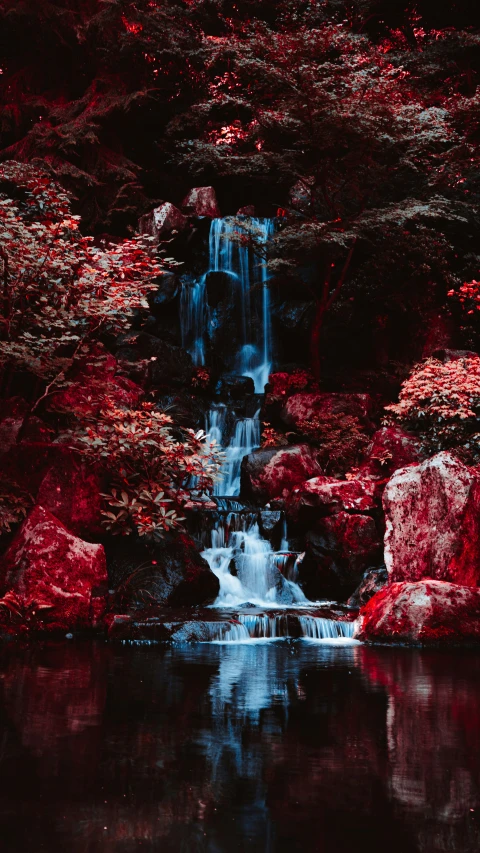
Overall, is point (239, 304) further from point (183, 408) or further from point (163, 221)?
point (183, 408)

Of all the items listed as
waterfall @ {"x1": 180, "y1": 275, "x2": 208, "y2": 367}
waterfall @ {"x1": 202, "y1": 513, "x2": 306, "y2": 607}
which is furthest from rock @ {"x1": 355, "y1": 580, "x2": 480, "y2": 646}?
waterfall @ {"x1": 180, "y1": 275, "x2": 208, "y2": 367}

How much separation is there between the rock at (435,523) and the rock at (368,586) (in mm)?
654

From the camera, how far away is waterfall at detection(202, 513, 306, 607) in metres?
11.4

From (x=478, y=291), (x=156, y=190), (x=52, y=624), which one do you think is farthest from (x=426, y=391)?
(x=156, y=190)

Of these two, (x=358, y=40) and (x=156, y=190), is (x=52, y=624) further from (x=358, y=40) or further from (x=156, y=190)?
(x=156, y=190)

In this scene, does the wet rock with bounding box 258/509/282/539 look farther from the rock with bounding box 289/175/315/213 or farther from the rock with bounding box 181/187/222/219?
the rock with bounding box 181/187/222/219

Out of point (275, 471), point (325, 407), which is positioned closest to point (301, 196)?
point (325, 407)

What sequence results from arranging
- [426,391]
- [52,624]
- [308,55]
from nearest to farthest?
[52,624] < [426,391] < [308,55]

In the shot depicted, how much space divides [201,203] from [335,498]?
12.0m

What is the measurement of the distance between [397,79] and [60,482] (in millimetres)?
14277

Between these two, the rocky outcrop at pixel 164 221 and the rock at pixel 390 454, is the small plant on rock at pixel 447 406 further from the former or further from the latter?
the rocky outcrop at pixel 164 221

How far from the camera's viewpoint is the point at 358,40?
1725 centimetres

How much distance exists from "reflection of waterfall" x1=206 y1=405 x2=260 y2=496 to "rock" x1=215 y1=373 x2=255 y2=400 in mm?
920

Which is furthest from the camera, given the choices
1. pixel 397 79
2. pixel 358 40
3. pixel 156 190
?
pixel 156 190
